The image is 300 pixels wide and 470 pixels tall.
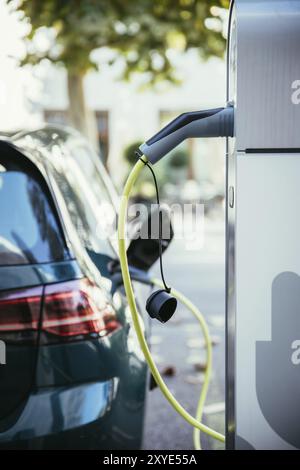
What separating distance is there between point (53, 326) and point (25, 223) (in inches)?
14.5

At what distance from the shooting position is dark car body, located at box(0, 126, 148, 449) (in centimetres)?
195

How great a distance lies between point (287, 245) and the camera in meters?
1.62

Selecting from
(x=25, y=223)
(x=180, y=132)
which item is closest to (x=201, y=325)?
(x=25, y=223)

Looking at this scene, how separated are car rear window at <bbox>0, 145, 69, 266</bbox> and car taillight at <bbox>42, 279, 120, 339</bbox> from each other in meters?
0.12

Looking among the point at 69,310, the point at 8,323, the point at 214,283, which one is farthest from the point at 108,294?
the point at 214,283

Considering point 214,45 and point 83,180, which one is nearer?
point 83,180

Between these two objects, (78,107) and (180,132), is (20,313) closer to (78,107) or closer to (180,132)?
(180,132)

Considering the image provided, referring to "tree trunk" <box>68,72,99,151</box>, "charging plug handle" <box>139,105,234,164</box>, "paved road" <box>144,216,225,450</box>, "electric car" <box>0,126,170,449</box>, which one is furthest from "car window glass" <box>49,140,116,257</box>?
"tree trunk" <box>68,72,99,151</box>

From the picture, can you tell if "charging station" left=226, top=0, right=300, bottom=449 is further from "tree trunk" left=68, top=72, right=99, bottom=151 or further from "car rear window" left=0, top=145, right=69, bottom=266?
"tree trunk" left=68, top=72, right=99, bottom=151

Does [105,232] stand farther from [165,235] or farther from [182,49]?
[182,49]

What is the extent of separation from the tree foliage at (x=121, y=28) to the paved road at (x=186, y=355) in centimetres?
298

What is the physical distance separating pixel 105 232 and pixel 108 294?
1.60 feet
